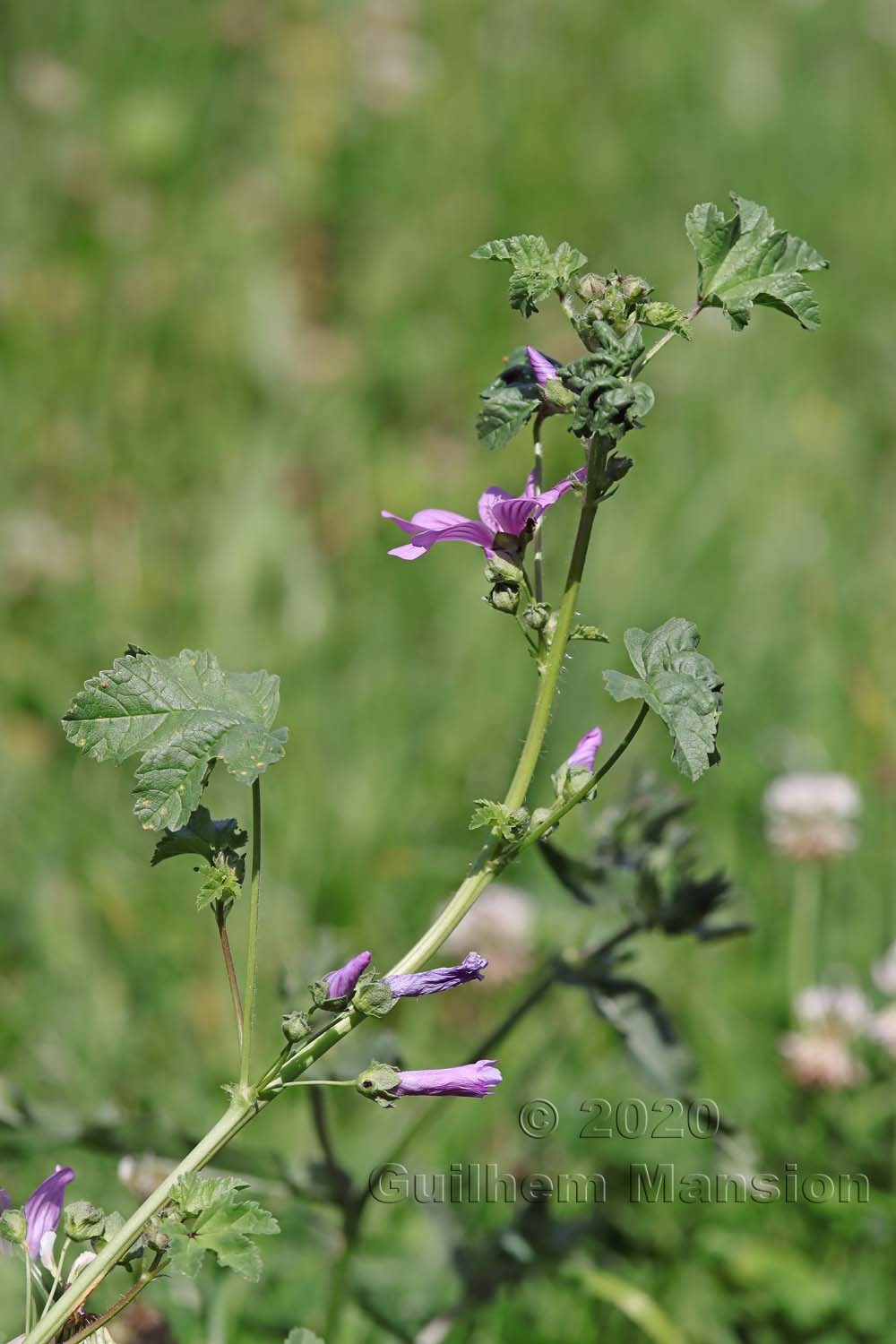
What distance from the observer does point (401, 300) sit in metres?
4.57

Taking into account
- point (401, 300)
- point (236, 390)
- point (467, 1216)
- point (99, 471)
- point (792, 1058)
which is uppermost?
point (401, 300)

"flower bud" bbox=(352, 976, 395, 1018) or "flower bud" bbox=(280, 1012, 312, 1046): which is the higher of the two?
"flower bud" bbox=(352, 976, 395, 1018)

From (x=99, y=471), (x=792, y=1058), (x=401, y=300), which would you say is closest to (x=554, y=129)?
(x=401, y=300)

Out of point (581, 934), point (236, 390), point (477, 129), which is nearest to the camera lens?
point (581, 934)

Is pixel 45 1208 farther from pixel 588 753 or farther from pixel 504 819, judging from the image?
pixel 588 753

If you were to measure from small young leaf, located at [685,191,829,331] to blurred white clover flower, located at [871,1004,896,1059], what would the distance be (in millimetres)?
1497

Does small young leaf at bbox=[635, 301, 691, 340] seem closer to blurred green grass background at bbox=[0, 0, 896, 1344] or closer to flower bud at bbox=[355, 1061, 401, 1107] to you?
flower bud at bbox=[355, 1061, 401, 1107]

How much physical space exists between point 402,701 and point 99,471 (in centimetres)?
119

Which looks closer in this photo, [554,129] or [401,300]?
[401,300]

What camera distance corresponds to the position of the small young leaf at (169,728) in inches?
47.7

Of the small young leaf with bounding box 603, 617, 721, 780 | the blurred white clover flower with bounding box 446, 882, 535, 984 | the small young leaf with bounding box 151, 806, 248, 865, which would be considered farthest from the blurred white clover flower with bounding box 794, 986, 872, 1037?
the small young leaf with bounding box 151, 806, 248, 865

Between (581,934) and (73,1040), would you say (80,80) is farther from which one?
(581,934)

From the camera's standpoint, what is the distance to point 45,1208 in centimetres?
129

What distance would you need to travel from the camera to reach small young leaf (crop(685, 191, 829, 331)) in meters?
1.31
